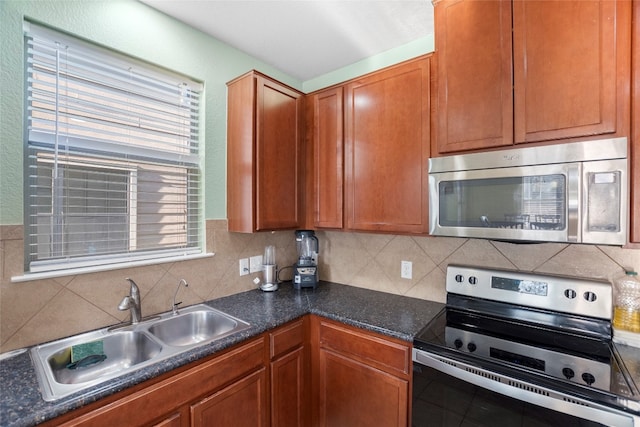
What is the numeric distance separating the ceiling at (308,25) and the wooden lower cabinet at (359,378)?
1.78 metres

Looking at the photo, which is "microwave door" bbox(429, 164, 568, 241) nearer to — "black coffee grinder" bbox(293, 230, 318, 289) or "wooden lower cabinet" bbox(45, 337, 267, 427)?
"black coffee grinder" bbox(293, 230, 318, 289)

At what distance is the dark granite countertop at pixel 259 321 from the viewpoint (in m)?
0.90

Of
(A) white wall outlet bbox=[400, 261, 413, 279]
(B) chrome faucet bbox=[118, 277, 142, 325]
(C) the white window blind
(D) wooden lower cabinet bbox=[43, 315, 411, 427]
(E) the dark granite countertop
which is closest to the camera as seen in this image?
(E) the dark granite countertop

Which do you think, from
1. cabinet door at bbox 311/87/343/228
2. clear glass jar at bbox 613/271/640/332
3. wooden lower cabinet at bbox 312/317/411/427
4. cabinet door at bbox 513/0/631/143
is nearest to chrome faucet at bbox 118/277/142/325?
wooden lower cabinet at bbox 312/317/411/427

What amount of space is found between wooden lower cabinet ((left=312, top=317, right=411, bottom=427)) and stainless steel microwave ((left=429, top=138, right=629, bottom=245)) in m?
0.67

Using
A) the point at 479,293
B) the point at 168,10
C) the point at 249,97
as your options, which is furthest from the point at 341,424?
the point at 168,10

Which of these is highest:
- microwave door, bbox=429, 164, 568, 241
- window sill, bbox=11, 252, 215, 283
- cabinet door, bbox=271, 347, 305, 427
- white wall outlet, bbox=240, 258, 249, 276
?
microwave door, bbox=429, 164, 568, 241

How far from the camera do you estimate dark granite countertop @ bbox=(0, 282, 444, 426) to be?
90 cm

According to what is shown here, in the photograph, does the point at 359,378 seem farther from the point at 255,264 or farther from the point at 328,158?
the point at 328,158

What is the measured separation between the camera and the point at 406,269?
201 cm

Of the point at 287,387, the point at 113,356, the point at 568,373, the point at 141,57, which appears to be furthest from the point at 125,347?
the point at 568,373

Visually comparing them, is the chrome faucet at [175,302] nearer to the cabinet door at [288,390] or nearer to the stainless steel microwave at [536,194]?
the cabinet door at [288,390]

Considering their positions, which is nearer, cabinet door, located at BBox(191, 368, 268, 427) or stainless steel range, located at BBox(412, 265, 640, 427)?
stainless steel range, located at BBox(412, 265, 640, 427)

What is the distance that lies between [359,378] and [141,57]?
6.91ft
